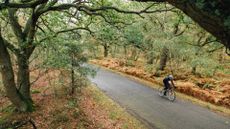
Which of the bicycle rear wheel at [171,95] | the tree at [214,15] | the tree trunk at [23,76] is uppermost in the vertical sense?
the tree at [214,15]

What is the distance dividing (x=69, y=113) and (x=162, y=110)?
538cm

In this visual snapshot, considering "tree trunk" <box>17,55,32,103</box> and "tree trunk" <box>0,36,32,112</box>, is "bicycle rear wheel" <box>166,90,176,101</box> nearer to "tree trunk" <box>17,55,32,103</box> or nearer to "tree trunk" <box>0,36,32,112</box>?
"tree trunk" <box>17,55,32,103</box>

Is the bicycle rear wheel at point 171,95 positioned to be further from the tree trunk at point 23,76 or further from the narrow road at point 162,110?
the tree trunk at point 23,76

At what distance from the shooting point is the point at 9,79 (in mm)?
11930

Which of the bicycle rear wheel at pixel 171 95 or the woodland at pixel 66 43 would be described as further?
the bicycle rear wheel at pixel 171 95

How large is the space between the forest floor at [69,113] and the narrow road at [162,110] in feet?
2.92

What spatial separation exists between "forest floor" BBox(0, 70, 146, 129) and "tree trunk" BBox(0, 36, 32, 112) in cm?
58

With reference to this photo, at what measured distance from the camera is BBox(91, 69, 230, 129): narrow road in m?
13.1

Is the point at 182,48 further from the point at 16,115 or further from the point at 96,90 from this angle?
the point at 16,115

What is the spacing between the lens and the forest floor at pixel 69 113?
12.5 meters

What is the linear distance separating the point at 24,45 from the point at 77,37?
3147 mm

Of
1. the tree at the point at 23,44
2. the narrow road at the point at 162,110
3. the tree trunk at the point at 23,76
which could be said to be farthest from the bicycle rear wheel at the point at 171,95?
the tree trunk at the point at 23,76

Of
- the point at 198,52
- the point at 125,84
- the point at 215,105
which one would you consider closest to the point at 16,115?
the point at 125,84

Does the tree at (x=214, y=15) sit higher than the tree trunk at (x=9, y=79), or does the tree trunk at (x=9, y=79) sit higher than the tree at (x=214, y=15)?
the tree at (x=214, y=15)
